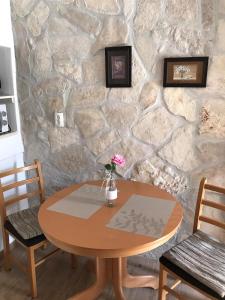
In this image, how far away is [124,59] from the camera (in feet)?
6.51

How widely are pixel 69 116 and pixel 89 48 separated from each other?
570 mm

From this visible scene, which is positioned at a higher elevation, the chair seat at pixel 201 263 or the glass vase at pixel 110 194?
the glass vase at pixel 110 194

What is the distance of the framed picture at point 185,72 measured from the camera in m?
1.79

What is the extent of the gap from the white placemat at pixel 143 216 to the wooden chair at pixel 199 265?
0.74 ft

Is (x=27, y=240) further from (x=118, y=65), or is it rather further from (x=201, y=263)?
(x=118, y=65)

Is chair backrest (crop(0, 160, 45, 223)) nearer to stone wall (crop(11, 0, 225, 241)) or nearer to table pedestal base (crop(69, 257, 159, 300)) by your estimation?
stone wall (crop(11, 0, 225, 241))

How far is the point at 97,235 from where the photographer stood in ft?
4.47

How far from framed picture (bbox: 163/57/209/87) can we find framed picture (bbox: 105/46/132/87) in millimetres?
277

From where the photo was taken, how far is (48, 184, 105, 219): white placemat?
5.22ft

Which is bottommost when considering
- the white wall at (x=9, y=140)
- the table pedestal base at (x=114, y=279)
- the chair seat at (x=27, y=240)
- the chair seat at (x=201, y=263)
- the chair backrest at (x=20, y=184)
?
the table pedestal base at (x=114, y=279)

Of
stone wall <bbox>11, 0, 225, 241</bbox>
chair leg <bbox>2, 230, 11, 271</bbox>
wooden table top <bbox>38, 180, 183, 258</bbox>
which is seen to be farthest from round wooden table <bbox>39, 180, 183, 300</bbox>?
chair leg <bbox>2, 230, 11, 271</bbox>

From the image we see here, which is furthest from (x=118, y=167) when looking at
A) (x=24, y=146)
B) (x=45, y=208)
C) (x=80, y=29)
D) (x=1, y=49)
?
(x=1, y=49)

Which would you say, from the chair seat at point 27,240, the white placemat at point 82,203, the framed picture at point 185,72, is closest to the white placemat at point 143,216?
the white placemat at point 82,203

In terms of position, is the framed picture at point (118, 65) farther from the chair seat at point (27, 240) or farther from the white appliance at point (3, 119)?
the chair seat at point (27, 240)
